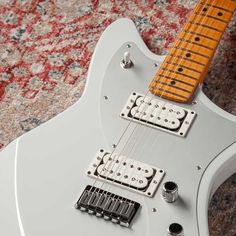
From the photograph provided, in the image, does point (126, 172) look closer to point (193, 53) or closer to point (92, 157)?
Answer: point (92, 157)

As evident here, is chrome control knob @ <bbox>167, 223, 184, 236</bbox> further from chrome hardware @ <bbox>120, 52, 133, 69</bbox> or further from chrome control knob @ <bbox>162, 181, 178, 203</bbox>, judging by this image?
chrome hardware @ <bbox>120, 52, 133, 69</bbox>

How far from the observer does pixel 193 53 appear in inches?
67.2

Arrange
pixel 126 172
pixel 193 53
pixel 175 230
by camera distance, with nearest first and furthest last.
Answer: pixel 175 230
pixel 126 172
pixel 193 53

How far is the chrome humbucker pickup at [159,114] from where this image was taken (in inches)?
62.4

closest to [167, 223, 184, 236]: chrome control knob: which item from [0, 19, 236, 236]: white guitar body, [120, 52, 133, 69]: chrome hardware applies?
[0, 19, 236, 236]: white guitar body

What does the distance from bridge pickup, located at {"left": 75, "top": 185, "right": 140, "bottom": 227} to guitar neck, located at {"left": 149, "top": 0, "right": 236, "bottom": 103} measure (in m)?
0.30

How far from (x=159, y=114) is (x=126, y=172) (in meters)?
0.17

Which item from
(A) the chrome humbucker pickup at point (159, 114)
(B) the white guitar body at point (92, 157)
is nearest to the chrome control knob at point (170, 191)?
(B) the white guitar body at point (92, 157)

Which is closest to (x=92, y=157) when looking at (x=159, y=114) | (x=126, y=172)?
(x=126, y=172)

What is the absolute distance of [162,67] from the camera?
1696 millimetres

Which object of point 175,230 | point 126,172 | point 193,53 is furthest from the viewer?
point 193,53

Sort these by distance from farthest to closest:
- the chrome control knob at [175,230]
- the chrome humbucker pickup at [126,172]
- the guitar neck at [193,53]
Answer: the guitar neck at [193,53] → the chrome humbucker pickup at [126,172] → the chrome control knob at [175,230]

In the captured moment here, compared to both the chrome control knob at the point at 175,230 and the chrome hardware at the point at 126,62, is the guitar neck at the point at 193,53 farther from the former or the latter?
the chrome control knob at the point at 175,230

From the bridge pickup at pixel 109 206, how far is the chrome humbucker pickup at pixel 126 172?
4 centimetres
